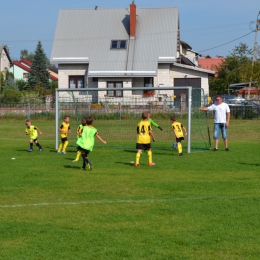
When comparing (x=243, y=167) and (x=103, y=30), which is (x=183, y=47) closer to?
(x=103, y=30)

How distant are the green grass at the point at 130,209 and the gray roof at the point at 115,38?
1294 inches

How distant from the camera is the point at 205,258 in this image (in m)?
7.04

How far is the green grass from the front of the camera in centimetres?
750

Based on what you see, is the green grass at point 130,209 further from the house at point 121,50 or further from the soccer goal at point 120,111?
the house at point 121,50

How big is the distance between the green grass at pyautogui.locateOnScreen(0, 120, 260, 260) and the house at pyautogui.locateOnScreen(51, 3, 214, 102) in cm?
3270

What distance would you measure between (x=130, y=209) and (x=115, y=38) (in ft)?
144

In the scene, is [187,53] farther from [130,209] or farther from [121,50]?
[130,209]

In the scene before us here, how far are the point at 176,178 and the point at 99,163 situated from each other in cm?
387

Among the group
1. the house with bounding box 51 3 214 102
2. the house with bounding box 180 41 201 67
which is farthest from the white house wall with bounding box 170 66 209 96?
the house with bounding box 180 41 201 67

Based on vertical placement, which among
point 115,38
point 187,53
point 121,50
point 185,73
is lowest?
point 185,73

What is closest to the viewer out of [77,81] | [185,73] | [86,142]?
[86,142]

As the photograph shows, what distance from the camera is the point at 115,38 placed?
52.7m

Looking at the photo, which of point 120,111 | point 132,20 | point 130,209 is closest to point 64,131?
point 120,111

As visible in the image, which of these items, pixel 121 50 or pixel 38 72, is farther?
pixel 38 72
